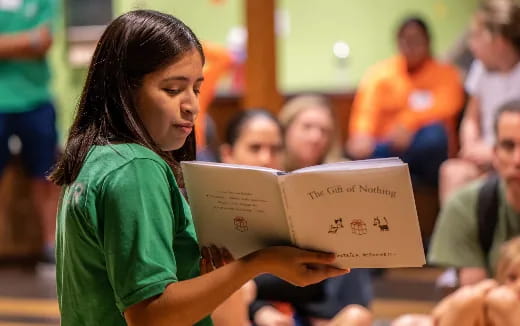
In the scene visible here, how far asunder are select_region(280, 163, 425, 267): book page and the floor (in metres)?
2.99

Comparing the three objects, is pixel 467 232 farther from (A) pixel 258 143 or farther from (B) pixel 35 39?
(B) pixel 35 39

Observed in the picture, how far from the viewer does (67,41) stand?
25.7 feet

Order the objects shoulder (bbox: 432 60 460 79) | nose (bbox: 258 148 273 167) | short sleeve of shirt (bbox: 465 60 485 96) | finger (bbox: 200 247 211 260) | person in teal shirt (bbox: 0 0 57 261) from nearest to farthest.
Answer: finger (bbox: 200 247 211 260) → nose (bbox: 258 148 273 167) → short sleeve of shirt (bbox: 465 60 485 96) → person in teal shirt (bbox: 0 0 57 261) → shoulder (bbox: 432 60 460 79)

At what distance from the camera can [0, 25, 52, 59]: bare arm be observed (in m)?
5.82

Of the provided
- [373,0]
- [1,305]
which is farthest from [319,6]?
[1,305]

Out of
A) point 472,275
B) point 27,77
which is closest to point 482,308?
point 472,275

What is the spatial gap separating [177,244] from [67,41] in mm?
6428

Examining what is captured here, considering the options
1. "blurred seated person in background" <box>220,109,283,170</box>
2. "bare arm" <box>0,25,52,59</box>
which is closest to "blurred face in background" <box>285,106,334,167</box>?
"blurred seated person in background" <box>220,109,283,170</box>

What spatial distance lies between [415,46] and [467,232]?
2.60 m

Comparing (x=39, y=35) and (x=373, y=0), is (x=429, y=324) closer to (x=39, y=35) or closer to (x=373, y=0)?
(x=39, y=35)

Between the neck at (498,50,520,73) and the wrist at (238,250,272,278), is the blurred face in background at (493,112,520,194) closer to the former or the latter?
the neck at (498,50,520,73)

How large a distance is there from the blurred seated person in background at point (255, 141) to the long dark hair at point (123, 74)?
2134 mm

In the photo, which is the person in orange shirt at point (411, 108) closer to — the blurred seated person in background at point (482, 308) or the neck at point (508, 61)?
the neck at point (508, 61)

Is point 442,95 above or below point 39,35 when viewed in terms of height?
below
